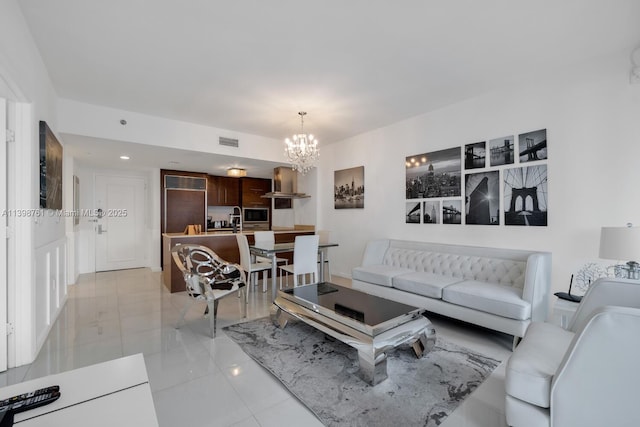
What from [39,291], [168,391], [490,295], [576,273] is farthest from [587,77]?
[39,291]

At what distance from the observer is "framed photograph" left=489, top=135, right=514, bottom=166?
3.44 metres

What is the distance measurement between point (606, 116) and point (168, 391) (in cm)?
452

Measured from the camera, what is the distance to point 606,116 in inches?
111

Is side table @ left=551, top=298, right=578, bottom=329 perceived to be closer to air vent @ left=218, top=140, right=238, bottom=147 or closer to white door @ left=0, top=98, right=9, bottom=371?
white door @ left=0, top=98, right=9, bottom=371

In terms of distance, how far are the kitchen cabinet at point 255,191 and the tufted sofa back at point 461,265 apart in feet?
14.4

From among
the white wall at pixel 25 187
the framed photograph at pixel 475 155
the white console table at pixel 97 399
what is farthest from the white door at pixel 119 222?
the framed photograph at pixel 475 155

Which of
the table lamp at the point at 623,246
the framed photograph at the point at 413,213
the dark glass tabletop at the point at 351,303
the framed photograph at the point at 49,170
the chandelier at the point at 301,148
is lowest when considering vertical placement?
the dark glass tabletop at the point at 351,303

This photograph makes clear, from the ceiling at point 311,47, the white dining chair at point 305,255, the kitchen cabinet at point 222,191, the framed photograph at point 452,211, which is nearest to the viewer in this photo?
the ceiling at point 311,47

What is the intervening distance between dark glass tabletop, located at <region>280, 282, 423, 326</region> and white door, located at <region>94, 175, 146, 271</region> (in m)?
5.27

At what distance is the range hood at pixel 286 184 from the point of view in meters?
6.30

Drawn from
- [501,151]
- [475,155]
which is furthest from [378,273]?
[501,151]

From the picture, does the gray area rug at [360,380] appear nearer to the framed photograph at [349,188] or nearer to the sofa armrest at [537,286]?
the sofa armrest at [537,286]

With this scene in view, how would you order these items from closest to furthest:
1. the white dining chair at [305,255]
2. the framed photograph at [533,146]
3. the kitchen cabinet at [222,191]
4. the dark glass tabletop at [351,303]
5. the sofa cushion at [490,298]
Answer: the dark glass tabletop at [351,303]
the sofa cushion at [490,298]
the framed photograph at [533,146]
the white dining chair at [305,255]
the kitchen cabinet at [222,191]

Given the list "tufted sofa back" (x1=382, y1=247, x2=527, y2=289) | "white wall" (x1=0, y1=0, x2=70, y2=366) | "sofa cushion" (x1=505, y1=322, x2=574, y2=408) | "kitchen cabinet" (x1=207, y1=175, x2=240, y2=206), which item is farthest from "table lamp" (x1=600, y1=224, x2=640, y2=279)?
"kitchen cabinet" (x1=207, y1=175, x2=240, y2=206)
